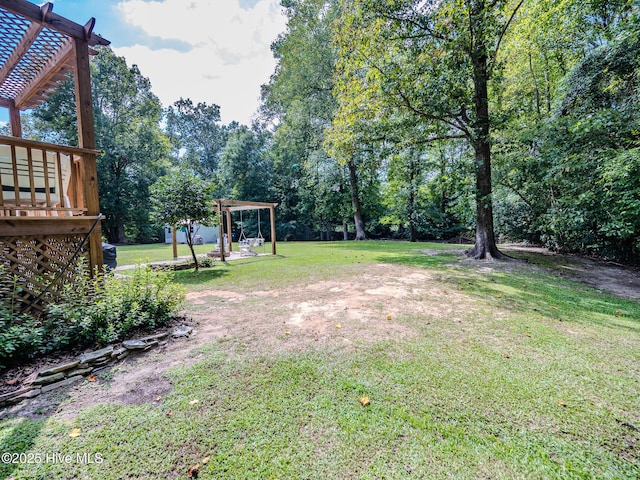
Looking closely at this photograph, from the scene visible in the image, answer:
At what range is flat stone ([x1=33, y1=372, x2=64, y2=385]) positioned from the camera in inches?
86.3

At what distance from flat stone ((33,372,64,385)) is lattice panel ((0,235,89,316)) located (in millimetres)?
1063

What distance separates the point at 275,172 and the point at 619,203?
19.6 metres

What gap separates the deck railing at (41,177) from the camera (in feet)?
10.5

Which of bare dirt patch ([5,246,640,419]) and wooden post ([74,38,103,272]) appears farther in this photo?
wooden post ([74,38,103,272])

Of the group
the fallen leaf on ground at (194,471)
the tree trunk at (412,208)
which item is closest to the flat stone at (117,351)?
the fallen leaf on ground at (194,471)

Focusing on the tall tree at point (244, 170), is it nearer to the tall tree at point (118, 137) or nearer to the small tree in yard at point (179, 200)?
the tall tree at point (118, 137)

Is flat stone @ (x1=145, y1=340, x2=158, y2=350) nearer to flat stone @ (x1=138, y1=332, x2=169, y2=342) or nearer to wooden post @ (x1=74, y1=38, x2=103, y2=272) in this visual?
flat stone @ (x1=138, y1=332, x2=169, y2=342)

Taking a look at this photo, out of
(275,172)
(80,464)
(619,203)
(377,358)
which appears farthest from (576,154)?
(275,172)

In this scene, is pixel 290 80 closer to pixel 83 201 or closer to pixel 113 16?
pixel 113 16

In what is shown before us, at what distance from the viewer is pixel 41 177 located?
15.2 feet

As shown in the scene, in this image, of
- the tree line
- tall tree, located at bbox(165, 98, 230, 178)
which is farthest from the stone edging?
tall tree, located at bbox(165, 98, 230, 178)

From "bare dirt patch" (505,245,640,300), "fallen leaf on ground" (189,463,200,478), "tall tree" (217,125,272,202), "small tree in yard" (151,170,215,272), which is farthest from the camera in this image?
"tall tree" (217,125,272,202)

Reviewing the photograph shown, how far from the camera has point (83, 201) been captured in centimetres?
365

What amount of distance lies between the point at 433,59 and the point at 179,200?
24.6 ft
